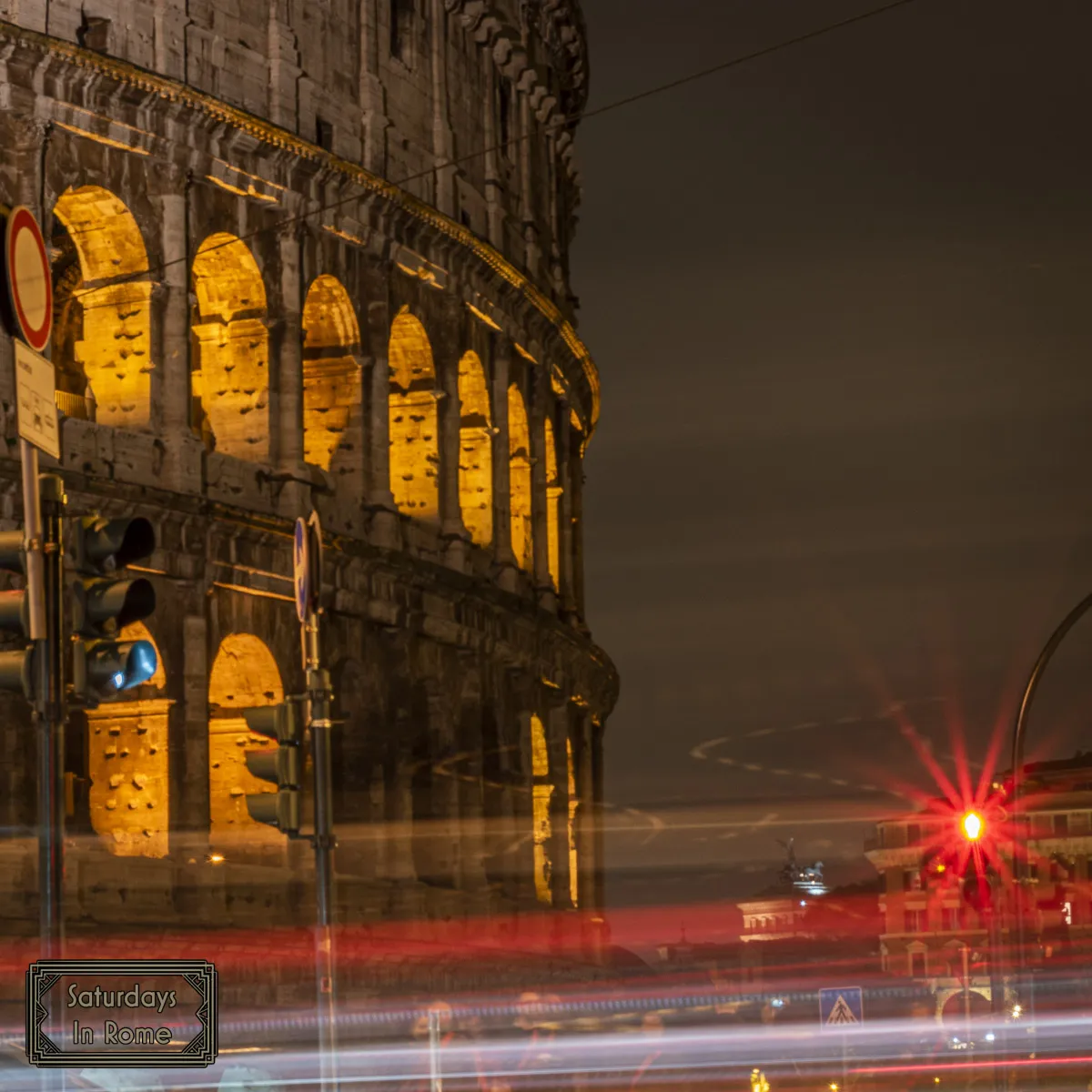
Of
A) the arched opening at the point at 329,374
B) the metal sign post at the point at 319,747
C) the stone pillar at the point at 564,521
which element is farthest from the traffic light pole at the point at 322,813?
the stone pillar at the point at 564,521

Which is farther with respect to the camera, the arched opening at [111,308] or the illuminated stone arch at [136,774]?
the arched opening at [111,308]

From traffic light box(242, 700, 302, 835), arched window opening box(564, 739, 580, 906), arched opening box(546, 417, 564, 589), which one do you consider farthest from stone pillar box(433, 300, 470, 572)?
traffic light box(242, 700, 302, 835)

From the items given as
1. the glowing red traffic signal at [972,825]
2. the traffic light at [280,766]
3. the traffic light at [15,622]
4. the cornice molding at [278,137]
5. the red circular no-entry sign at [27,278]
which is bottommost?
the glowing red traffic signal at [972,825]

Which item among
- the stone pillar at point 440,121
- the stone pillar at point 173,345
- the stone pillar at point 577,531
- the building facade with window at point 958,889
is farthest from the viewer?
the building facade with window at point 958,889

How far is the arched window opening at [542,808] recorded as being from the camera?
33.4m

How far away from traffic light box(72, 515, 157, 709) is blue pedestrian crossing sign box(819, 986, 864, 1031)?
874 centimetres

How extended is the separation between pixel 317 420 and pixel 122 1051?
67.3 ft

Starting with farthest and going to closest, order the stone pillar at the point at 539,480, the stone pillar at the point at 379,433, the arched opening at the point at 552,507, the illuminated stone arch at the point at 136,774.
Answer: the arched opening at the point at 552,507
the stone pillar at the point at 539,480
the stone pillar at the point at 379,433
the illuminated stone arch at the point at 136,774

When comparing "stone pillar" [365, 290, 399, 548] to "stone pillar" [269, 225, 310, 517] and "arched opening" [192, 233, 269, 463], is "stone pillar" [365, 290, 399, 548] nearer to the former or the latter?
"stone pillar" [269, 225, 310, 517]

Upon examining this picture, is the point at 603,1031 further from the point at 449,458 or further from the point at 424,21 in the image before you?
the point at 424,21

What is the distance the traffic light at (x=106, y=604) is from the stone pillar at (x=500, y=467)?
2268cm

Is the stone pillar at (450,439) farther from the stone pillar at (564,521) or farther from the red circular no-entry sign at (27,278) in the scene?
the red circular no-entry sign at (27,278)

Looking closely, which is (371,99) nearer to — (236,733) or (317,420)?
(317,420)

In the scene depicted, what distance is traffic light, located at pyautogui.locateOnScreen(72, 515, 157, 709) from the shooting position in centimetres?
847
